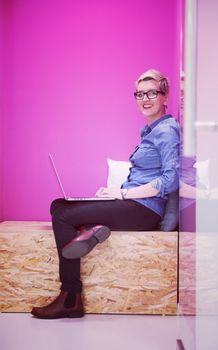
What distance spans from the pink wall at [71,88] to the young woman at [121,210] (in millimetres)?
1001

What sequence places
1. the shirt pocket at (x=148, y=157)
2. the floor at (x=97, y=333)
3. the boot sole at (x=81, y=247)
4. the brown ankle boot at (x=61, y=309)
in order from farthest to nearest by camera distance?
the shirt pocket at (x=148, y=157), the brown ankle boot at (x=61, y=309), the boot sole at (x=81, y=247), the floor at (x=97, y=333)

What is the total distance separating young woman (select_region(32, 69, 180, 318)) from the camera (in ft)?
8.41

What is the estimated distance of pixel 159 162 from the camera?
2.70m

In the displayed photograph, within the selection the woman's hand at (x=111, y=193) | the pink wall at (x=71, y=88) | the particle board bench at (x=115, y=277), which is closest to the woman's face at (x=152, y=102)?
the woman's hand at (x=111, y=193)

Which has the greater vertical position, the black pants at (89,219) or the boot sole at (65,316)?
the black pants at (89,219)

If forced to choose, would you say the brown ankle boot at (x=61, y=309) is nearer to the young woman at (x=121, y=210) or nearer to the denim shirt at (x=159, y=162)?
the young woman at (x=121, y=210)

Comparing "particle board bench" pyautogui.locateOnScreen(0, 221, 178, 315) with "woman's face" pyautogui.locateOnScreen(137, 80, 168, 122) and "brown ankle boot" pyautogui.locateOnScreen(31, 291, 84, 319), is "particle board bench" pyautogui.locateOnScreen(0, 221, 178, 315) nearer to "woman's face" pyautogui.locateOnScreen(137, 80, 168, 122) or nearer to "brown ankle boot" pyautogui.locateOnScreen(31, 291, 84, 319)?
"brown ankle boot" pyautogui.locateOnScreen(31, 291, 84, 319)

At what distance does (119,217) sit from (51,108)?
1455 mm

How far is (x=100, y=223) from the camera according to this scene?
105 inches

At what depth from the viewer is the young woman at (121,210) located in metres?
2.56

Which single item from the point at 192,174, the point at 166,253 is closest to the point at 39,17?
the point at 166,253

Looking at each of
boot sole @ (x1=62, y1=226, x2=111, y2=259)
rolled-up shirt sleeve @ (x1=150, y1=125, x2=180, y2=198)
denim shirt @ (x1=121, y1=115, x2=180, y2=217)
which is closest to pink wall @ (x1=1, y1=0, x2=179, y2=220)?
denim shirt @ (x1=121, y1=115, x2=180, y2=217)

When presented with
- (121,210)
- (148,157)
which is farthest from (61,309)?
(148,157)

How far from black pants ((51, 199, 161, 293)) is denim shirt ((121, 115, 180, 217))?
7cm
